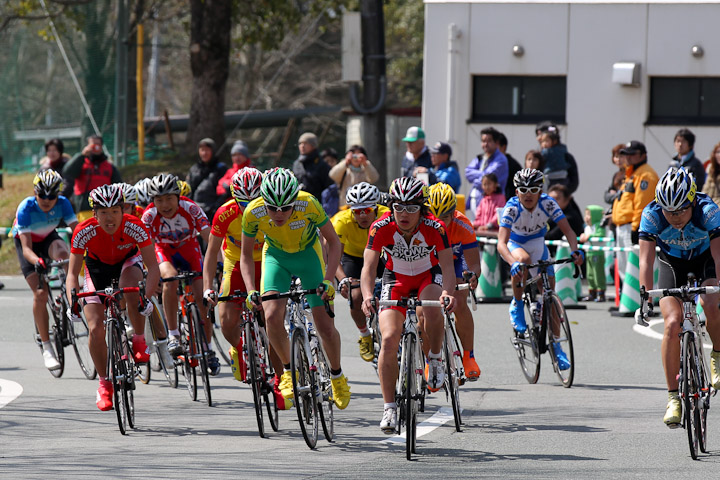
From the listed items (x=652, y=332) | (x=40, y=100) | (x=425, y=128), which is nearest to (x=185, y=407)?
(x=652, y=332)

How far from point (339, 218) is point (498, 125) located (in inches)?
467

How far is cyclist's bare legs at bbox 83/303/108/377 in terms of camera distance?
32.7 ft

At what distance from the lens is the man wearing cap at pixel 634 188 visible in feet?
52.3

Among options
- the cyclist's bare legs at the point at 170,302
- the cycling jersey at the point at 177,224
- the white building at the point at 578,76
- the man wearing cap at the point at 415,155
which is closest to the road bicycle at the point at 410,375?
the cyclist's bare legs at the point at 170,302

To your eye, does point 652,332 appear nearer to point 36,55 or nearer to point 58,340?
point 58,340

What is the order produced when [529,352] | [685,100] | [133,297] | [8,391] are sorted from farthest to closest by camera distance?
[685,100]
[529,352]
[8,391]
[133,297]

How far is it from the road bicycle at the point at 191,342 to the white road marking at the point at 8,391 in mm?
1400

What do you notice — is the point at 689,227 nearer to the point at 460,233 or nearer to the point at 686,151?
the point at 460,233

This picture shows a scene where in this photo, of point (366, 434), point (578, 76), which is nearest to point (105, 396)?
point (366, 434)

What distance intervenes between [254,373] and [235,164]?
27.0 feet

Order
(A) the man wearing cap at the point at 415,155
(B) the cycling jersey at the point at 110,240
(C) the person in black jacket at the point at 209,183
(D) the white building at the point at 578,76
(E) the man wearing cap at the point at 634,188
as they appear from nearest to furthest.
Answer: (B) the cycling jersey at the point at 110,240 → (E) the man wearing cap at the point at 634,188 → (A) the man wearing cap at the point at 415,155 → (C) the person in black jacket at the point at 209,183 → (D) the white building at the point at 578,76

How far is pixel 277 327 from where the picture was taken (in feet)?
30.6

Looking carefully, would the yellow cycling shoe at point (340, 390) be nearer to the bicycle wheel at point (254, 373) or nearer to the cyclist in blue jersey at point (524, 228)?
the bicycle wheel at point (254, 373)

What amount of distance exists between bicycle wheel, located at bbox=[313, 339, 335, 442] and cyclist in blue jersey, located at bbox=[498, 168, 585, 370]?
10.2ft
